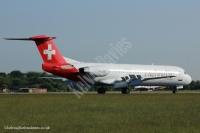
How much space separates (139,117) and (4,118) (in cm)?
539

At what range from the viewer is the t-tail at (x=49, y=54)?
42.8 metres

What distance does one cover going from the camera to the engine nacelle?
4636 cm

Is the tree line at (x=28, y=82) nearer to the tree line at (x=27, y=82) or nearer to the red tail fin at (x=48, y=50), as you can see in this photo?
the tree line at (x=27, y=82)

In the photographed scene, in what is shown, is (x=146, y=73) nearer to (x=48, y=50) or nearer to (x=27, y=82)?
(x=48, y=50)

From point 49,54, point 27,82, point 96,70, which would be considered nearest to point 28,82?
point 27,82

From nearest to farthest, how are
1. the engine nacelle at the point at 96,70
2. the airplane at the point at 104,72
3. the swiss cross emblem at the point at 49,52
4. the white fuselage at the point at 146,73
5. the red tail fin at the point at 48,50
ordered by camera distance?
the red tail fin at the point at 48,50
the swiss cross emblem at the point at 49,52
the airplane at the point at 104,72
the engine nacelle at the point at 96,70
the white fuselage at the point at 146,73

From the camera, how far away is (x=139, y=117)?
18016 millimetres

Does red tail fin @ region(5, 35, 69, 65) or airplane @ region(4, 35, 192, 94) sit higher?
red tail fin @ region(5, 35, 69, 65)

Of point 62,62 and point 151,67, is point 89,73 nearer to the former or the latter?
point 62,62

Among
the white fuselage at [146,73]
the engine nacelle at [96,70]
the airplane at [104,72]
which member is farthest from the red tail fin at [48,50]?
the white fuselage at [146,73]

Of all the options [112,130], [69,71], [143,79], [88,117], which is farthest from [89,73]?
[112,130]

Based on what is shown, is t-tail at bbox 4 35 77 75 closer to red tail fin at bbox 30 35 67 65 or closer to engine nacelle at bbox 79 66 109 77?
red tail fin at bbox 30 35 67 65

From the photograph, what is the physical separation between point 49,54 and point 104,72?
25.3ft

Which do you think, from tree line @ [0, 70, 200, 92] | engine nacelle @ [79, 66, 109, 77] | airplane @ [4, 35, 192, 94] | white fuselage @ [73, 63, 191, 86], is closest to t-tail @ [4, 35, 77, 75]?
airplane @ [4, 35, 192, 94]
